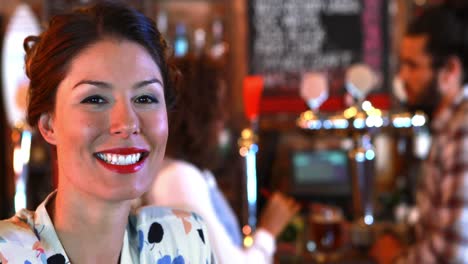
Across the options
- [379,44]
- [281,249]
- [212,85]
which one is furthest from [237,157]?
[212,85]

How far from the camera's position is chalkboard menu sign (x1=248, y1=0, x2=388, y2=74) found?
14.6ft

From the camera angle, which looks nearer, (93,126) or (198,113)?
(93,126)

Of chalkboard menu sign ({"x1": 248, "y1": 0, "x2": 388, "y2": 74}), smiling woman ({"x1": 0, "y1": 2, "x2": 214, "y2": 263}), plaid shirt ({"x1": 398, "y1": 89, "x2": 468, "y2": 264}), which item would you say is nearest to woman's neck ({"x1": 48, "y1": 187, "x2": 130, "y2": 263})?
smiling woman ({"x1": 0, "y1": 2, "x2": 214, "y2": 263})

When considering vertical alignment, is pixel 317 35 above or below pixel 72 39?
above

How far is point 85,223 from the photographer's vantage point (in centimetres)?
107

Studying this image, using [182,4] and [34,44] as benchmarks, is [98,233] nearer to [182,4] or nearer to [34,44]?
[34,44]

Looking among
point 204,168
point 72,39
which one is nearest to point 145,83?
point 72,39

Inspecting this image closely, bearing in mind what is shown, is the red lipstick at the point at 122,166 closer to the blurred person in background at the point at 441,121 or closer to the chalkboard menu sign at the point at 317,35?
the blurred person in background at the point at 441,121

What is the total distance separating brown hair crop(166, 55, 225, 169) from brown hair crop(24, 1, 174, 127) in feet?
3.40

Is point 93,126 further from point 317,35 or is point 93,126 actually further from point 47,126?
point 317,35

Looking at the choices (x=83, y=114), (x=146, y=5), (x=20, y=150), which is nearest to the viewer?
(x=83, y=114)

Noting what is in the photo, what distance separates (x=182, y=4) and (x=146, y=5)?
0.94 ft

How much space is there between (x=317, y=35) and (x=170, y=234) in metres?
3.41

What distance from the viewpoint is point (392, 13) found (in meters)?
4.50
